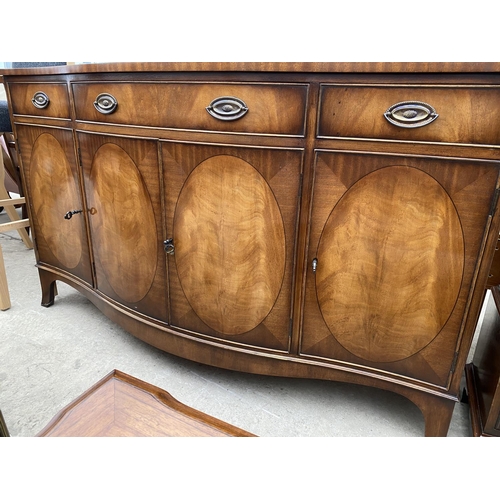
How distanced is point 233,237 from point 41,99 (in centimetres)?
77

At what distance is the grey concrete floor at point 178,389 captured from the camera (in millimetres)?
1011

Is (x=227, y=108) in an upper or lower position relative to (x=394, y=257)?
upper

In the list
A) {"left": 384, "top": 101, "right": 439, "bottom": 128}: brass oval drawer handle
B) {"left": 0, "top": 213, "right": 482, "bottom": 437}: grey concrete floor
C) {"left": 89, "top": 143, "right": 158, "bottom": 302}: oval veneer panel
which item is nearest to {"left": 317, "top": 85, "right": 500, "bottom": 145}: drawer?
{"left": 384, "top": 101, "right": 439, "bottom": 128}: brass oval drawer handle

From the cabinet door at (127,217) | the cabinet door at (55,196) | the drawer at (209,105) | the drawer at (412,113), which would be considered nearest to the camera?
the drawer at (412,113)

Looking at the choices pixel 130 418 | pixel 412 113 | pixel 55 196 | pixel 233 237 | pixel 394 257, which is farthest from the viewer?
pixel 55 196

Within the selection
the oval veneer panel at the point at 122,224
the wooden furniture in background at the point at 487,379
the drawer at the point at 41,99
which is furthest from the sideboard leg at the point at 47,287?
the wooden furniture in background at the point at 487,379

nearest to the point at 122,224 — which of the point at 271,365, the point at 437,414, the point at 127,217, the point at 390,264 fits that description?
the point at 127,217

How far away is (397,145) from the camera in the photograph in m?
0.74

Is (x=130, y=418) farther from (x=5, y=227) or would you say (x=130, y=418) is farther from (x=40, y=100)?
(x=5, y=227)

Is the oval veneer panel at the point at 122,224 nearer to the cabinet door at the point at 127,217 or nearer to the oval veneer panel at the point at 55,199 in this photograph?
the cabinet door at the point at 127,217

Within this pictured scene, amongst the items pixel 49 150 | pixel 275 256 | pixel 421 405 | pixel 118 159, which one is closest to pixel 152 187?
pixel 118 159

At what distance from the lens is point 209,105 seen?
834mm

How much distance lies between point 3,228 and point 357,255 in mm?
1413

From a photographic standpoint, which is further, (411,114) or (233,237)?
(233,237)
